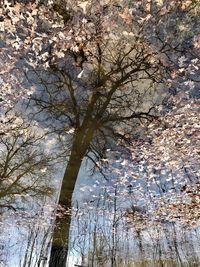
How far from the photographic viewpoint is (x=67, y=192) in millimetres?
10711

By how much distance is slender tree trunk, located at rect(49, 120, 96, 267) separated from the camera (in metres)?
9.25

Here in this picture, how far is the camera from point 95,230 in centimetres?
1201

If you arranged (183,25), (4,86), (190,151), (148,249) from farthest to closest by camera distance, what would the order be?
(148,249), (190,151), (4,86), (183,25)

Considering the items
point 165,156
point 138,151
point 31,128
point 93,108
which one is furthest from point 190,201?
point 31,128

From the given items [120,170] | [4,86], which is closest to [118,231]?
[120,170]

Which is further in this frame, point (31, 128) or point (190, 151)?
point (31, 128)

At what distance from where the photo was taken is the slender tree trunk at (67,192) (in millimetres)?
9250

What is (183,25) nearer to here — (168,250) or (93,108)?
(93,108)

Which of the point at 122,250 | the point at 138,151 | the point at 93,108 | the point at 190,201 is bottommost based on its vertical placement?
the point at 122,250

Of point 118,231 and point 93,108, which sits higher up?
point 93,108

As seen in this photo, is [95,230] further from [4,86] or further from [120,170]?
[4,86]

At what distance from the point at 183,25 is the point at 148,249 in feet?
35.3

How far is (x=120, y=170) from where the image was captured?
14.9m

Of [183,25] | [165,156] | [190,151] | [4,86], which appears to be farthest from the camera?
[165,156]
